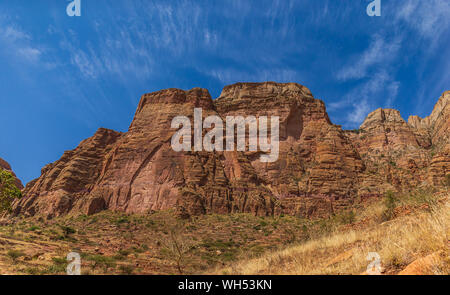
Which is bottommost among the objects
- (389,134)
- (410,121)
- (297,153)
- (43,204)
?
(43,204)

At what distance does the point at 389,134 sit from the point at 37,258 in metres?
85.7

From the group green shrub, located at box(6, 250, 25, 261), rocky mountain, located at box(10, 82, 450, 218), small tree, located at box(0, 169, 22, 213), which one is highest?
rocky mountain, located at box(10, 82, 450, 218)

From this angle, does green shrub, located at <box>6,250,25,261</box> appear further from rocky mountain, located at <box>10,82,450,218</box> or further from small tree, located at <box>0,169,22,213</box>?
rocky mountain, located at <box>10,82,450,218</box>

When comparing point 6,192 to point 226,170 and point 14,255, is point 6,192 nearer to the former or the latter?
point 14,255

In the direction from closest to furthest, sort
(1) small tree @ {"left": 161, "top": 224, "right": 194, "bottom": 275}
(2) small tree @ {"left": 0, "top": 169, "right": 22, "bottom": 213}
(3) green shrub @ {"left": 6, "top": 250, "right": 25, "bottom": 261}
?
(1) small tree @ {"left": 161, "top": 224, "right": 194, "bottom": 275}, (3) green shrub @ {"left": 6, "top": 250, "right": 25, "bottom": 261}, (2) small tree @ {"left": 0, "top": 169, "right": 22, "bottom": 213}

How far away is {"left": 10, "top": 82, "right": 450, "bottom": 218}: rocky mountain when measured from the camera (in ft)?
165

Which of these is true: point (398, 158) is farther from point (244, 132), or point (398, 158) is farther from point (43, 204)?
point (43, 204)

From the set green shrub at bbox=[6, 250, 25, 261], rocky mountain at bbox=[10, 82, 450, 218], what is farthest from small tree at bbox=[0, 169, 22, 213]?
rocky mountain at bbox=[10, 82, 450, 218]

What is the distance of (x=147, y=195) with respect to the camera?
51.7m

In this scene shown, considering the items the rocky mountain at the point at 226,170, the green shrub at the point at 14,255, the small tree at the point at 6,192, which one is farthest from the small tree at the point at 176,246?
the rocky mountain at the point at 226,170

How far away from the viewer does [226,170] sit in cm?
5591

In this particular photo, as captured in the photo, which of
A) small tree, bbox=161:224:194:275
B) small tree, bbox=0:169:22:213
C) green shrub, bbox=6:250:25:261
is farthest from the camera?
small tree, bbox=0:169:22:213

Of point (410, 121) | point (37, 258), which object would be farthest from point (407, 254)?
point (410, 121)

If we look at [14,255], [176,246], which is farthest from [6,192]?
[176,246]
